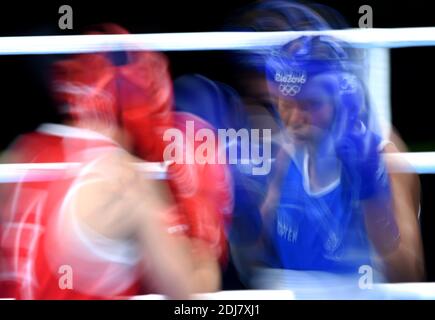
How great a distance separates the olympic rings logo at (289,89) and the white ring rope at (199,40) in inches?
4.2

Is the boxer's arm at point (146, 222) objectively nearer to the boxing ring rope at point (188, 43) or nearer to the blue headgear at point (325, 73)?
the boxing ring rope at point (188, 43)

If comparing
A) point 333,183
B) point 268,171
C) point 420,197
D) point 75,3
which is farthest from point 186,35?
point 420,197

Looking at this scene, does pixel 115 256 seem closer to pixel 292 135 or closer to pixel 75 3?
pixel 292 135

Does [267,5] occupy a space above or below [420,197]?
above

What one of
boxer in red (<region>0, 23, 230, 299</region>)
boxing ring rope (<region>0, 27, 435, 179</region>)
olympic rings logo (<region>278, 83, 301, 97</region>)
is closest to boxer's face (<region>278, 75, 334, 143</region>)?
olympic rings logo (<region>278, 83, 301, 97</region>)

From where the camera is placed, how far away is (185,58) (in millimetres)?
1604

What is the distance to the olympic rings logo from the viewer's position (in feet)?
5.20

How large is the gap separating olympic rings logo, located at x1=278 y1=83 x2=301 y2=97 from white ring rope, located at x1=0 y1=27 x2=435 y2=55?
11 cm

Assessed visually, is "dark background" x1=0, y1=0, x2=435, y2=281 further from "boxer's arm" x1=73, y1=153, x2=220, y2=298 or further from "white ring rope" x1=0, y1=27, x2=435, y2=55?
"boxer's arm" x1=73, y1=153, x2=220, y2=298

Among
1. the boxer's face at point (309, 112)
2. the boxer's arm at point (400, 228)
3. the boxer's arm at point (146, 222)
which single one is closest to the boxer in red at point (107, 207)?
the boxer's arm at point (146, 222)

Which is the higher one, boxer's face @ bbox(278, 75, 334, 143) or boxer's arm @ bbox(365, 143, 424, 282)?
boxer's face @ bbox(278, 75, 334, 143)

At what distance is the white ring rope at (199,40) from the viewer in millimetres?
1586

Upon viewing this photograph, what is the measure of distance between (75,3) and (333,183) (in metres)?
0.79

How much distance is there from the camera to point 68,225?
5.18ft
